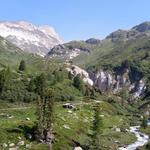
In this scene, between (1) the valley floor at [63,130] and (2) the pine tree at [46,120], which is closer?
(1) the valley floor at [63,130]

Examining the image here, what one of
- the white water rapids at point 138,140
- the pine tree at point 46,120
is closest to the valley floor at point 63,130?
the white water rapids at point 138,140

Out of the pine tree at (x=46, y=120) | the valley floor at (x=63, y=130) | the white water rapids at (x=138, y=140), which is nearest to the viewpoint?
the valley floor at (x=63, y=130)

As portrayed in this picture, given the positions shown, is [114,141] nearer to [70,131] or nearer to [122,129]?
[70,131]

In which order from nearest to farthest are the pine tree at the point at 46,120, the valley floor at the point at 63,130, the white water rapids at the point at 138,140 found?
the valley floor at the point at 63,130 → the pine tree at the point at 46,120 → the white water rapids at the point at 138,140

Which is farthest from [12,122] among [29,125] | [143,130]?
[143,130]

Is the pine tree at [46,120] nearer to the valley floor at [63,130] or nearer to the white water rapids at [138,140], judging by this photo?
the valley floor at [63,130]

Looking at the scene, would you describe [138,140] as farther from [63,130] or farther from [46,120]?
[46,120]

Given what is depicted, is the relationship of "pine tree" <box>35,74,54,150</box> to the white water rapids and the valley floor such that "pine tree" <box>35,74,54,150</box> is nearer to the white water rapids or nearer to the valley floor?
the valley floor

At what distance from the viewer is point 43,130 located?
125625 mm

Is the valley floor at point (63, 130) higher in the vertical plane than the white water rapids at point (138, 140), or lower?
higher

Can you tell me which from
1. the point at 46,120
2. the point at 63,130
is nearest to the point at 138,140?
the point at 63,130

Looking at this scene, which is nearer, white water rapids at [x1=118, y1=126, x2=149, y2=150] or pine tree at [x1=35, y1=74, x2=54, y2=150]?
pine tree at [x1=35, y1=74, x2=54, y2=150]

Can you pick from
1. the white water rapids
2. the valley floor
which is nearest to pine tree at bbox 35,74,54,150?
the valley floor

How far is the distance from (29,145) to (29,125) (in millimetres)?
16562
